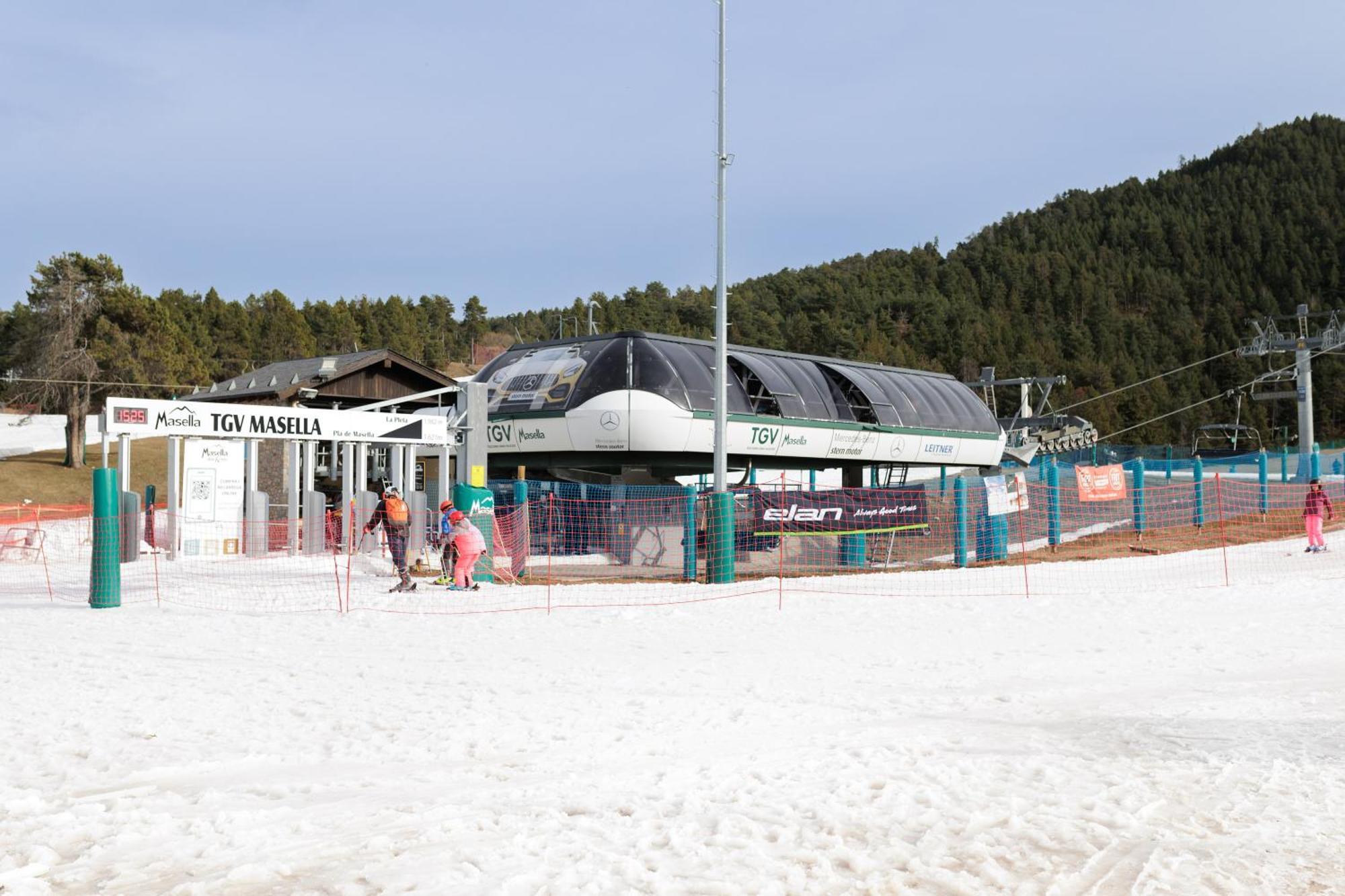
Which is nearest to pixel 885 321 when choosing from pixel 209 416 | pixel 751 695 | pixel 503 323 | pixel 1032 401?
pixel 1032 401

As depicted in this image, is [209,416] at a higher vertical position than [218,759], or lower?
higher

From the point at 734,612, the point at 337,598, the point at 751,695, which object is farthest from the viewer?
the point at 337,598

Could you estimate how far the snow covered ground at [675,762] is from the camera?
14.7ft

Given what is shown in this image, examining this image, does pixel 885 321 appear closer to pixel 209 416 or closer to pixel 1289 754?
pixel 209 416

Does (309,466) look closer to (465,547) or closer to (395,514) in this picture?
(395,514)

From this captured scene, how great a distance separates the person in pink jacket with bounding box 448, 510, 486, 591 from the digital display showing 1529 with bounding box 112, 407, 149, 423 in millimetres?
6206

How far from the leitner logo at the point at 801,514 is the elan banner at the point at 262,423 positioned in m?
6.34

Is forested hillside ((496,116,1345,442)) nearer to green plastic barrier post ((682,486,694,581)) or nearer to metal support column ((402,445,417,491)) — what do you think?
metal support column ((402,445,417,491))

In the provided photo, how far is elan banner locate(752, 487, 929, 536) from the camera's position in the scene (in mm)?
18922

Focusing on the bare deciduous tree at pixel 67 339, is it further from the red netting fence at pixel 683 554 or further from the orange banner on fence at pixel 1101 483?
the orange banner on fence at pixel 1101 483

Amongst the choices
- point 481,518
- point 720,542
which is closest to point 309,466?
point 481,518

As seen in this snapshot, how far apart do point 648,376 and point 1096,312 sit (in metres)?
116

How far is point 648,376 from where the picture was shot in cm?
2227

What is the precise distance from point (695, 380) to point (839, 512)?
4.92 meters
